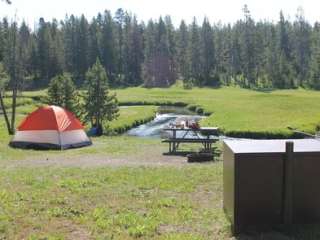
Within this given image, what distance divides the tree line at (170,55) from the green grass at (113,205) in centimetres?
9794

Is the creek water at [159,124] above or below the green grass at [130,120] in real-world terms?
below

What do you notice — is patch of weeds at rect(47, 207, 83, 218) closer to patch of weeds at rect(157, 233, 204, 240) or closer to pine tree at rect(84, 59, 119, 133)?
patch of weeds at rect(157, 233, 204, 240)

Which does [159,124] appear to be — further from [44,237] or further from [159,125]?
[44,237]

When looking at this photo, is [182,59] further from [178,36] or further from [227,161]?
[227,161]

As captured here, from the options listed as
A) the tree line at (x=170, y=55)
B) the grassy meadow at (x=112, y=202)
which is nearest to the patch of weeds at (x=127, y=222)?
the grassy meadow at (x=112, y=202)

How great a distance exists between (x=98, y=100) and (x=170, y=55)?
88742 millimetres

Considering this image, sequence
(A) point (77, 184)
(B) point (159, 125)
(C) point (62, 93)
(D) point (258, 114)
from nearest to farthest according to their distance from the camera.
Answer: (A) point (77, 184) < (C) point (62, 93) < (B) point (159, 125) < (D) point (258, 114)

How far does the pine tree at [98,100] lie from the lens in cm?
4078

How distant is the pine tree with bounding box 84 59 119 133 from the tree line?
232ft

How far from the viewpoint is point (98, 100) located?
134 ft

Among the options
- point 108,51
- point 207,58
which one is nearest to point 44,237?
point 108,51

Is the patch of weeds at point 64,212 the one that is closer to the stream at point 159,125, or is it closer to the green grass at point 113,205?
the green grass at point 113,205

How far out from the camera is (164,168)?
1638 cm

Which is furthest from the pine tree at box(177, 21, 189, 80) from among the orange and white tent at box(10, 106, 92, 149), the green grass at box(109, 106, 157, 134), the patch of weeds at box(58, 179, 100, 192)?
the patch of weeds at box(58, 179, 100, 192)
